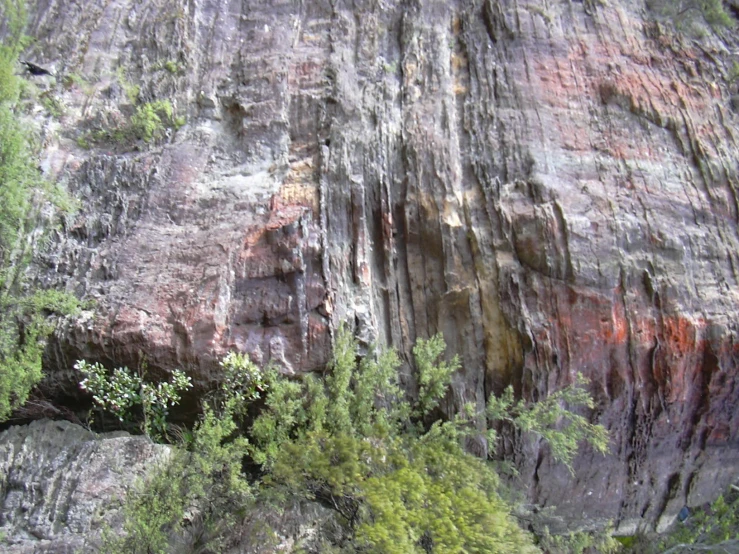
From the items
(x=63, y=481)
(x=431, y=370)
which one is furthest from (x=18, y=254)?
(x=431, y=370)

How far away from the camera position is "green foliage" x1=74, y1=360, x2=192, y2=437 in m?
5.87

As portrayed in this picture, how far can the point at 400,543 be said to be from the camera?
16.6ft

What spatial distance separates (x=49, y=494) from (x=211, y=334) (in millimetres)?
2091

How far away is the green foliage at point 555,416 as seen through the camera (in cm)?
607

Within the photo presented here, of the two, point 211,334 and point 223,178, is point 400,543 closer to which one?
point 211,334

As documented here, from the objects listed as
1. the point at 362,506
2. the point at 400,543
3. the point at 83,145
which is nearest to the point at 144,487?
the point at 362,506

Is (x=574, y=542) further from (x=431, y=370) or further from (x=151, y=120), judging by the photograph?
(x=151, y=120)

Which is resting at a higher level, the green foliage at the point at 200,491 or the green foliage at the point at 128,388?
the green foliage at the point at 128,388

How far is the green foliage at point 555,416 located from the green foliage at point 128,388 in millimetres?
3261

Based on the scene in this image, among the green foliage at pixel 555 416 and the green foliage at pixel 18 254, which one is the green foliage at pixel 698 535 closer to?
the green foliage at pixel 555 416

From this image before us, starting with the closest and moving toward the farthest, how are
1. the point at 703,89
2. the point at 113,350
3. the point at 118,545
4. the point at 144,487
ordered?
the point at 118,545 < the point at 144,487 < the point at 113,350 < the point at 703,89

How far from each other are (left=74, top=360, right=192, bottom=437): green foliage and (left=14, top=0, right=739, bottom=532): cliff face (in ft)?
0.64

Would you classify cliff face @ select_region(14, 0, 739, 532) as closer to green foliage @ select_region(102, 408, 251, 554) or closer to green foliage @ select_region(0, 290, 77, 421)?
green foliage @ select_region(0, 290, 77, 421)

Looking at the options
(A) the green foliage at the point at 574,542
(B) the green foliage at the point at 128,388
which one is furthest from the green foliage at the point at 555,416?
(B) the green foliage at the point at 128,388
